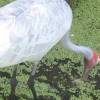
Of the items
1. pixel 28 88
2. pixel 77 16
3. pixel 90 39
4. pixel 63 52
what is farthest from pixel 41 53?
pixel 77 16

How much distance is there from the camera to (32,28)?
4.21 m

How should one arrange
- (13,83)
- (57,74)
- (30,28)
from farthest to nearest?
(57,74) < (13,83) < (30,28)

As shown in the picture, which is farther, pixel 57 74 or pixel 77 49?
pixel 57 74

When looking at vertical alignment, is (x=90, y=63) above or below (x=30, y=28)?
below

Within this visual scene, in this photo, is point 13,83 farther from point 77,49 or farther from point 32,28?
point 32,28

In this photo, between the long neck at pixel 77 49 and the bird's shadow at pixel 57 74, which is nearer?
the long neck at pixel 77 49

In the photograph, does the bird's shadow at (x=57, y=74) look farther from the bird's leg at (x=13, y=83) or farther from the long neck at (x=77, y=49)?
the long neck at (x=77, y=49)

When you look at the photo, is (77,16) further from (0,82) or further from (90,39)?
(0,82)

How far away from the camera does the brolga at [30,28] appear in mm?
4002

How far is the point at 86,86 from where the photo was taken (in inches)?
198

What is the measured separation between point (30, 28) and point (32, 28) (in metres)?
0.02

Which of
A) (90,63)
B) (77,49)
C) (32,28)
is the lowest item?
(90,63)

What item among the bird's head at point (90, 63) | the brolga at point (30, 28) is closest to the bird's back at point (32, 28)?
the brolga at point (30, 28)

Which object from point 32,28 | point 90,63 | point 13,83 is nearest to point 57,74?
point 90,63
